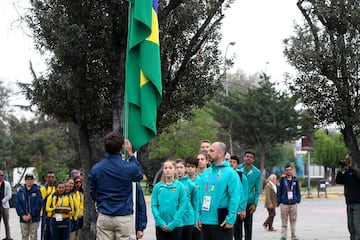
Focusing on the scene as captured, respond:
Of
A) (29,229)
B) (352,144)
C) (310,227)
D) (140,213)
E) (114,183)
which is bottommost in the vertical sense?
(310,227)

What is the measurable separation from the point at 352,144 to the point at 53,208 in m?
6.23

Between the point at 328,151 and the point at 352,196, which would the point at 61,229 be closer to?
the point at 352,196

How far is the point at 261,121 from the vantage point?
40375mm

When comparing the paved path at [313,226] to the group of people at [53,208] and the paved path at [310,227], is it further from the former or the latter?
the group of people at [53,208]

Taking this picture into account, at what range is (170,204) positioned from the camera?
10.0 metres

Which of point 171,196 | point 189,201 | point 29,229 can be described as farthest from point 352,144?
point 29,229

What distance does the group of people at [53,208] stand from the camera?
1284 centimetres

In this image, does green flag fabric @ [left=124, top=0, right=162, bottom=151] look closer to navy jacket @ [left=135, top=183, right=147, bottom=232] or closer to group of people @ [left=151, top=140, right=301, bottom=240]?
navy jacket @ [left=135, top=183, right=147, bottom=232]

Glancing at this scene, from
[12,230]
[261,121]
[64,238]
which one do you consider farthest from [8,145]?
[64,238]

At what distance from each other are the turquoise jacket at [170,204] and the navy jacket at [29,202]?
15.2ft

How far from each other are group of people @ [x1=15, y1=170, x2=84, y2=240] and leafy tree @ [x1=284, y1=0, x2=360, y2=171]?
5.16 metres

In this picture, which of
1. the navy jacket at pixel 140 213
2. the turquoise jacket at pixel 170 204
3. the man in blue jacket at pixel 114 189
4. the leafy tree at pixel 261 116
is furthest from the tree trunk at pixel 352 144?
the leafy tree at pixel 261 116

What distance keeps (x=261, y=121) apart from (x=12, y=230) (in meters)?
23.2

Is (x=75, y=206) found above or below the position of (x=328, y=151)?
below
